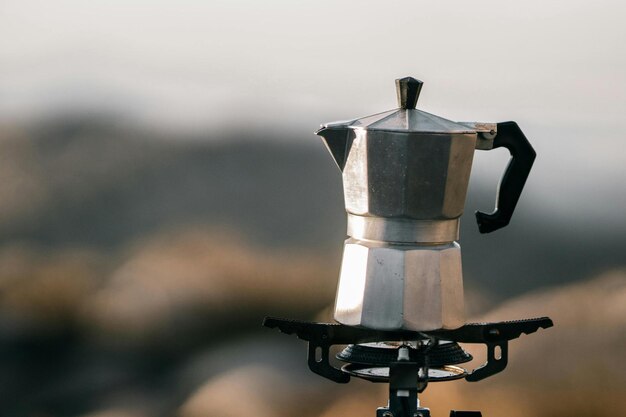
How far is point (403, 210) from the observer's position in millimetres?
1573

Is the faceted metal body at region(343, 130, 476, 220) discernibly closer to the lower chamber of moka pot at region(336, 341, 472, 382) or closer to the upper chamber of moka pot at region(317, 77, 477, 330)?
the upper chamber of moka pot at region(317, 77, 477, 330)

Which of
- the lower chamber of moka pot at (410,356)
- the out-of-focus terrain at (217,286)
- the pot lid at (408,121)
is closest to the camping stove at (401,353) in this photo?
the lower chamber of moka pot at (410,356)

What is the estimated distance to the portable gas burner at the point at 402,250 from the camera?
61.9 inches

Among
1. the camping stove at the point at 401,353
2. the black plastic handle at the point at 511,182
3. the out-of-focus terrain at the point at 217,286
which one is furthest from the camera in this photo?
the out-of-focus terrain at the point at 217,286

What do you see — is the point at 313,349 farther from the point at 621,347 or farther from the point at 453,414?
the point at 621,347

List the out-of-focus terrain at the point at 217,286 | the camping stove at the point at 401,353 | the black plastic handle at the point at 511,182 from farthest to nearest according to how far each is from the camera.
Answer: the out-of-focus terrain at the point at 217,286, the black plastic handle at the point at 511,182, the camping stove at the point at 401,353

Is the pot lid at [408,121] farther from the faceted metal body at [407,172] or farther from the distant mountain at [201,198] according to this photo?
the distant mountain at [201,198]

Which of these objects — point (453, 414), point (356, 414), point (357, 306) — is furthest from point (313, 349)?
point (356, 414)

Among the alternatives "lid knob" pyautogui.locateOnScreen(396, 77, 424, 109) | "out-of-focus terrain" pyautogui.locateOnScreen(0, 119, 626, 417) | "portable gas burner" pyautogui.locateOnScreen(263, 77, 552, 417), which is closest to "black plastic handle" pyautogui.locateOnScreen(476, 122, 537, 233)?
"portable gas burner" pyautogui.locateOnScreen(263, 77, 552, 417)

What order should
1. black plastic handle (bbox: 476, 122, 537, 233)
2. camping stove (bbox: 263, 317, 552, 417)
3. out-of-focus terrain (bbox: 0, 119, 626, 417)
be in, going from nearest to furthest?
1. camping stove (bbox: 263, 317, 552, 417)
2. black plastic handle (bbox: 476, 122, 537, 233)
3. out-of-focus terrain (bbox: 0, 119, 626, 417)

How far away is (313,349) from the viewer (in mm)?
1592

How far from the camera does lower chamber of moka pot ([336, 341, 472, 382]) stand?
1.59 m

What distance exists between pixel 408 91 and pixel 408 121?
5 centimetres

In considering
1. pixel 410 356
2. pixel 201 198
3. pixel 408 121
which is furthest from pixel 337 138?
pixel 201 198
